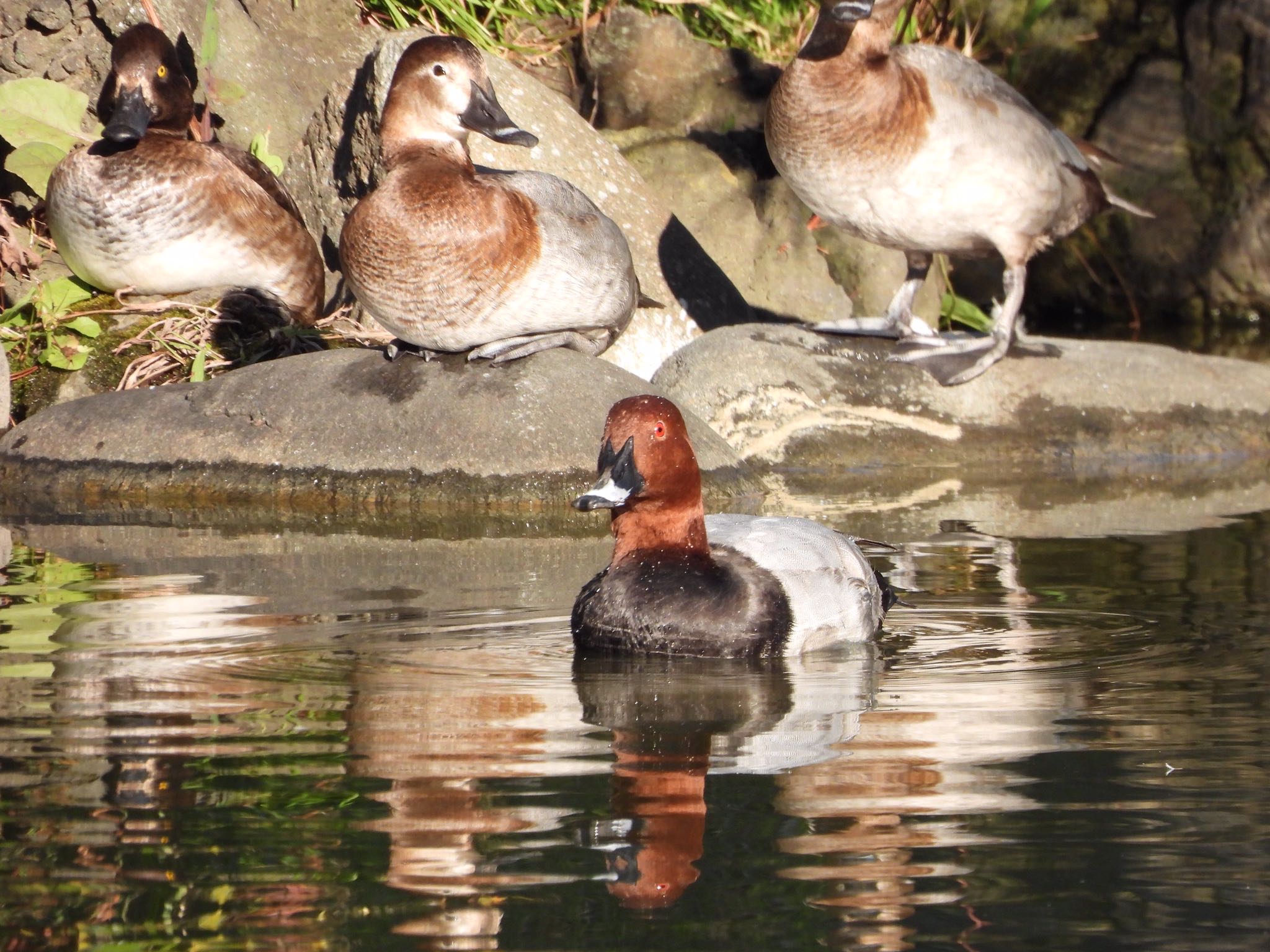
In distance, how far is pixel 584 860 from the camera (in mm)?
2787

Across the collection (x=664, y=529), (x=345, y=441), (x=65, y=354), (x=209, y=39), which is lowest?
(x=664, y=529)

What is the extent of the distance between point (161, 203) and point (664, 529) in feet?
14.3

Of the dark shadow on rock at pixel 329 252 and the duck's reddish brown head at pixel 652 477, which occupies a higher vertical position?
the dark shadow on rock at pixel 329 252

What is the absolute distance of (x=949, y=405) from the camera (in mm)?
8195

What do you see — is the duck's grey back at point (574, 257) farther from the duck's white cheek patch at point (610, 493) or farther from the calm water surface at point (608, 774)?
the duck's white cheek patch at point (610, 493)

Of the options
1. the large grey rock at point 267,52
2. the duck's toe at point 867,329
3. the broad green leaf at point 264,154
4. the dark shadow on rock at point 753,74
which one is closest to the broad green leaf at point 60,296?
the broad green leaf at point 264,154

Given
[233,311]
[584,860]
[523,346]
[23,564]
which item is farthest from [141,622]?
[233,311]

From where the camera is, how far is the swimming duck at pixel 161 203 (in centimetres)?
810

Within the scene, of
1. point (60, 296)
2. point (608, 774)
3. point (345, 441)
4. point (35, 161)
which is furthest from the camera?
point (35, 161)

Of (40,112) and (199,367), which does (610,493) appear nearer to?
(199,367)

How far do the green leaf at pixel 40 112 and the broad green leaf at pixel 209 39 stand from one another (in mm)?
668

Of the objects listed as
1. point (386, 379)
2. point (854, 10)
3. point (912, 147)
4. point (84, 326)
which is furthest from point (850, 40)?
point (84, 326)

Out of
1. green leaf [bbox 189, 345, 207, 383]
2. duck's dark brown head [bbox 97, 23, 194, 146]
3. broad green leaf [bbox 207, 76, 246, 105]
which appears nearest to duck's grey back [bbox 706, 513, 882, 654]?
green leaf [bbox 189, 345, 207, 383]

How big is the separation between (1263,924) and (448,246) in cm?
468
